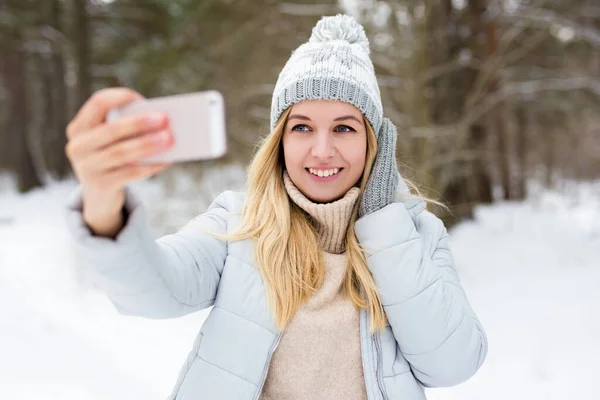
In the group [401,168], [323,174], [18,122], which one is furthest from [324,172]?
[18,122]

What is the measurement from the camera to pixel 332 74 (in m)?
1.68

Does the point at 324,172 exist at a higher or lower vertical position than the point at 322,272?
higher

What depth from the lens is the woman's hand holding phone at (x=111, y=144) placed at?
0.89 m

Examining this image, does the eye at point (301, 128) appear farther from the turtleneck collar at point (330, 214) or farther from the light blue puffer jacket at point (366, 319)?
the light blue puffer jacket at point (366, 319)

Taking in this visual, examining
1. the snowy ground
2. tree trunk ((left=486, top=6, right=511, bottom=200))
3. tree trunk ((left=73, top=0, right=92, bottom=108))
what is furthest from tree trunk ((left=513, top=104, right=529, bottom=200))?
tree trunk ((left=73, top=0, right=92, bottom=108))

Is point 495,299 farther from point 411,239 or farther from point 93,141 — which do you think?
point 93,141

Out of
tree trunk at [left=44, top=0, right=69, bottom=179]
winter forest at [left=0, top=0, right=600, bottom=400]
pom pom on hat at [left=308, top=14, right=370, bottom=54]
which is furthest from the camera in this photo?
tree trunk at [left=44, top=0, right=69, bottom=179]

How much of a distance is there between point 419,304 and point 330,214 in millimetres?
398

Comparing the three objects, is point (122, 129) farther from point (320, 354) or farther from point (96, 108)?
point (320, 354)

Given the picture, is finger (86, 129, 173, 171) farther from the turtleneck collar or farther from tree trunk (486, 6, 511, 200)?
tree trunk (486, 6, 511, 200)

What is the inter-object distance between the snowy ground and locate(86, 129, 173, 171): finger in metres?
2.85

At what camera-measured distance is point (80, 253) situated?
1.05 m

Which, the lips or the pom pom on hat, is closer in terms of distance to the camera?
the lips

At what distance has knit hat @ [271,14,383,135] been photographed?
5.48 feet
